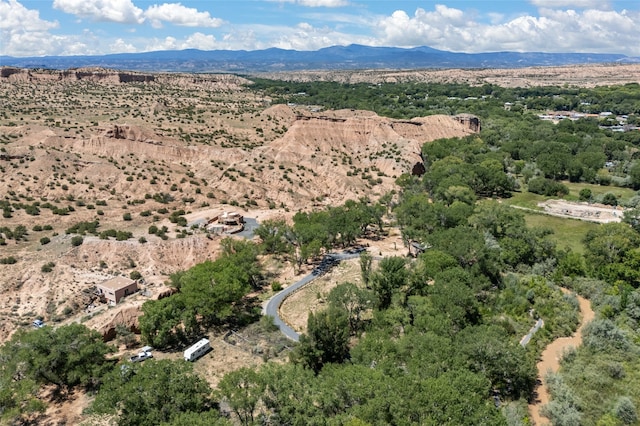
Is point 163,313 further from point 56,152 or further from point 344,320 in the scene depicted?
point 56,152

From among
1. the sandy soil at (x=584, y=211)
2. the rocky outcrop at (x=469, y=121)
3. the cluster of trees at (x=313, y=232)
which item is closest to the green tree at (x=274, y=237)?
the cluster of trees at (x=313, y=232)

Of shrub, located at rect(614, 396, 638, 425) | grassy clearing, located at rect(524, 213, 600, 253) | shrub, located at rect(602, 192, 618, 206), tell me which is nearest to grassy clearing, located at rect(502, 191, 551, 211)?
grassy clearing, located at rect(524, 213, 600, 253)

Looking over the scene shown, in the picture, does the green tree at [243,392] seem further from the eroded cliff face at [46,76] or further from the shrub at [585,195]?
the eroded cliff face at [46,76]

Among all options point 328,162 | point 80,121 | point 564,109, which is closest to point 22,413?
point 328,162

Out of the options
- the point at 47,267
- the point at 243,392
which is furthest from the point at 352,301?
the point at 47,267

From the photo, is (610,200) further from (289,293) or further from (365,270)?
(289,293)

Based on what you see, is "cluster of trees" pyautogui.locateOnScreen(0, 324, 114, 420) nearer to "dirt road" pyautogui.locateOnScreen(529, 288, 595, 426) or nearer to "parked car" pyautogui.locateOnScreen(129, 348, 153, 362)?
"parked car" pyautogui.locateOnScreen(129, 348, 153, 362)
